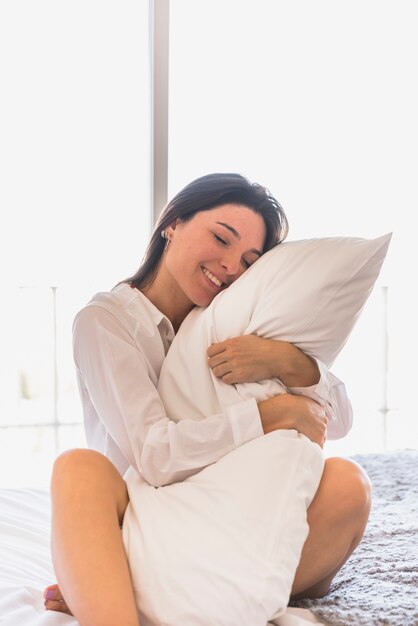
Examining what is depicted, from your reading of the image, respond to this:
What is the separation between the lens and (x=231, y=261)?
146 cm

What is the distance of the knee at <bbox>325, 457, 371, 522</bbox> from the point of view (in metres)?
1.16

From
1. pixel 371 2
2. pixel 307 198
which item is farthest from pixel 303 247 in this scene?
pixel 371 2

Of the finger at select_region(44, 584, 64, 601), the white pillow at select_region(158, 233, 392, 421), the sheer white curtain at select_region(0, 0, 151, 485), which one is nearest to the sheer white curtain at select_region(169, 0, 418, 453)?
the sheer white curtain at select_region(0, 0, 151, 485)

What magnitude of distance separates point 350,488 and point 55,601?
52 centimetres

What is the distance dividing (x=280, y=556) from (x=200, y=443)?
23cm

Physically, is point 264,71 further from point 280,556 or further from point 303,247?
point 280,556

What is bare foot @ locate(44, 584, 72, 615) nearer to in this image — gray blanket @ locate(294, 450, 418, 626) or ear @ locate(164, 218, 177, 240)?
gray blanket @ locate(294, 450, 418, 626)

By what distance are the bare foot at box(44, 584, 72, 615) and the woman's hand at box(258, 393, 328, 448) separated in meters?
0.44

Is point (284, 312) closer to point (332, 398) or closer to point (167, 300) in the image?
point (332, 398)

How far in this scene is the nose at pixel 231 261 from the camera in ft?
4.79

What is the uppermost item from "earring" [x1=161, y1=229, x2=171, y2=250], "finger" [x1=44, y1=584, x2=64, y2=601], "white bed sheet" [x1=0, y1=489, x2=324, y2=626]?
"earring" [x1=161, y1=229, x2=171, y2=250]

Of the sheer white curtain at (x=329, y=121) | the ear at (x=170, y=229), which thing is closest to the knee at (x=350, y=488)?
the ear at (x=170, y=229)

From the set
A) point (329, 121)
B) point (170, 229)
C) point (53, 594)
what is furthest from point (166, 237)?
point (329, 121)

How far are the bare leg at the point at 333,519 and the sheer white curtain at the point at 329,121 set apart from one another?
2.83 metres
